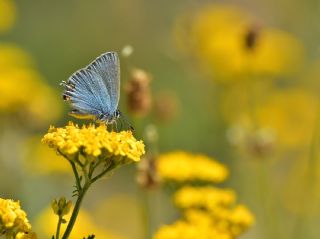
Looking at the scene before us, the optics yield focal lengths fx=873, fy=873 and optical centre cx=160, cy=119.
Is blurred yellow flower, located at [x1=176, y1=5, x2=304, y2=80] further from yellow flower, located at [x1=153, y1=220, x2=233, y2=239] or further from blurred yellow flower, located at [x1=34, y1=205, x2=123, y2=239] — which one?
yellow flower, located at [x1=153, y1=220, x2=233, y2=239]

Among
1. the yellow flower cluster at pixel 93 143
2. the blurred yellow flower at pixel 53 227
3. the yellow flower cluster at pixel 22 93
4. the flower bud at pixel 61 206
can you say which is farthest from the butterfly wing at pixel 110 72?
the yellow flower cluster at pixel 22 93

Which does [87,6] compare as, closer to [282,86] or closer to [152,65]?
[152,65]

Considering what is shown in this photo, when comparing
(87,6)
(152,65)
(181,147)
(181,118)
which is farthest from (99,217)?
(87,6)

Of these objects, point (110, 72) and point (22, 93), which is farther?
point (22, 93)

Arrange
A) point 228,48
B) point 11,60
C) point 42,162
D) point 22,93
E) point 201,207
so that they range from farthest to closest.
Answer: point 228,48 → point 11,60 → point 42,162 → point 22,93 → point 201,207

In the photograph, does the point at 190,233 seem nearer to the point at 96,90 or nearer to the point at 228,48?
the point at 96,90

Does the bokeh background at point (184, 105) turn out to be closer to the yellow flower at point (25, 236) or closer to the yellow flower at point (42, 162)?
Result: the yellow flower at point (42, 162)

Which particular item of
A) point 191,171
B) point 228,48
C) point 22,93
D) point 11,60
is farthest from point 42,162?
point 191,171
